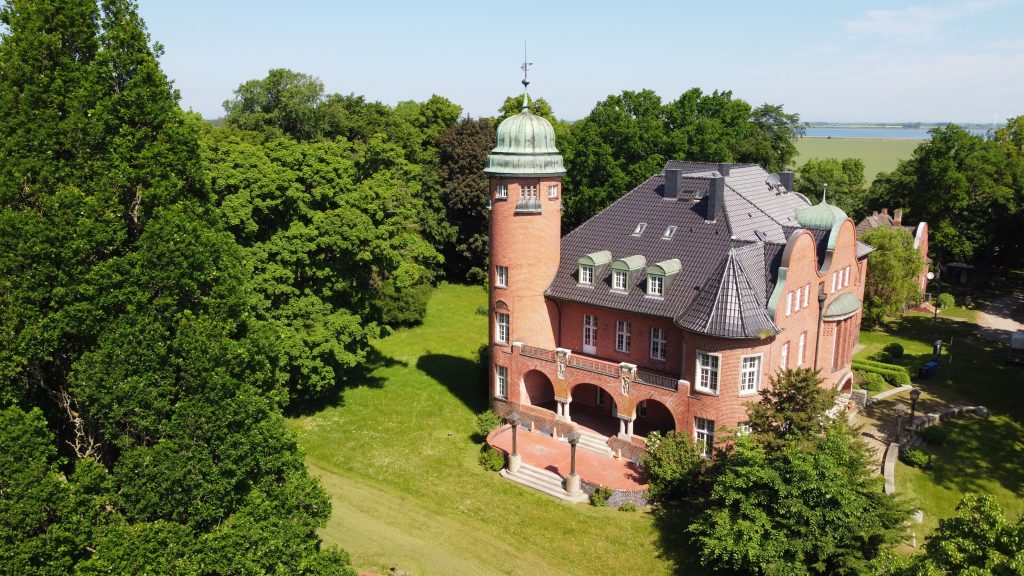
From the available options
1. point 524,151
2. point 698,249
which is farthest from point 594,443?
point 524,151

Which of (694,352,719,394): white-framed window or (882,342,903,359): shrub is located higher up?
(694,352,719,394): white-framed window

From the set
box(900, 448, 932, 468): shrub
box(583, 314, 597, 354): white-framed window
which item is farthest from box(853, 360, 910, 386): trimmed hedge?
box(583, 314, 597, 354): white-framed window

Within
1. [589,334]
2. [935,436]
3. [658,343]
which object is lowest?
[935,436]

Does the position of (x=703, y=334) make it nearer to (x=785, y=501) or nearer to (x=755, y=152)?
(x=785, y=501)

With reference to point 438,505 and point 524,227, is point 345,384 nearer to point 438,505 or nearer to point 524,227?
point 438,505

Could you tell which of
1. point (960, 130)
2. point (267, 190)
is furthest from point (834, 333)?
point (960, 130)

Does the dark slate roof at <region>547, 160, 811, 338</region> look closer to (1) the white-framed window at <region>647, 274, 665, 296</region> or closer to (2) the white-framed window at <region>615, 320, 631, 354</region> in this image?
(1) the white-framed window at <region>647, 274, 665, 296</region>

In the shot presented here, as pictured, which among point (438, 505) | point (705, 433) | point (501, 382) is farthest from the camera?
point (501, 382)
